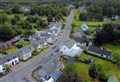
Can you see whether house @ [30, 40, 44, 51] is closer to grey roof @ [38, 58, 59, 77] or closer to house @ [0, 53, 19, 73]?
house @ [0, 53, 19, 73]

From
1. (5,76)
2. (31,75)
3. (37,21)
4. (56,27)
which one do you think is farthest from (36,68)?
(37,21)

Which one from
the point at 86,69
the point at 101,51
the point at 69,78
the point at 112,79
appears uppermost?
the point at 69,78

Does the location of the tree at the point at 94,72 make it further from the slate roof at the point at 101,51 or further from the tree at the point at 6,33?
the tree at the point at 6,33

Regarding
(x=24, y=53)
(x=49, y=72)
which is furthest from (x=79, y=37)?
(x=49, y=72)

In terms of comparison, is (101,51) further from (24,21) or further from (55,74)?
(24,21)

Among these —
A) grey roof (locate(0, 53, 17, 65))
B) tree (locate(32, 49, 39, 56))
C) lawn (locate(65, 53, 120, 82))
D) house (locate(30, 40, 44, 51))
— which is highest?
grey roof (locate(0, 53, 17, 65))

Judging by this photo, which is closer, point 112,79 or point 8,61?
point 112,79

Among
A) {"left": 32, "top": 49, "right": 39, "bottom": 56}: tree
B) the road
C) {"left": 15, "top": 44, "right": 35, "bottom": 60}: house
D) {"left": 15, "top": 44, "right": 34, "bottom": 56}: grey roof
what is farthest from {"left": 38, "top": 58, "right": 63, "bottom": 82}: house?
{"left": 32, "top": 49, "right": 39, "bottom": 56}: tree

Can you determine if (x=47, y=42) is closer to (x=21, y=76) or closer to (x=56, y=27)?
(x=56, y=27)
